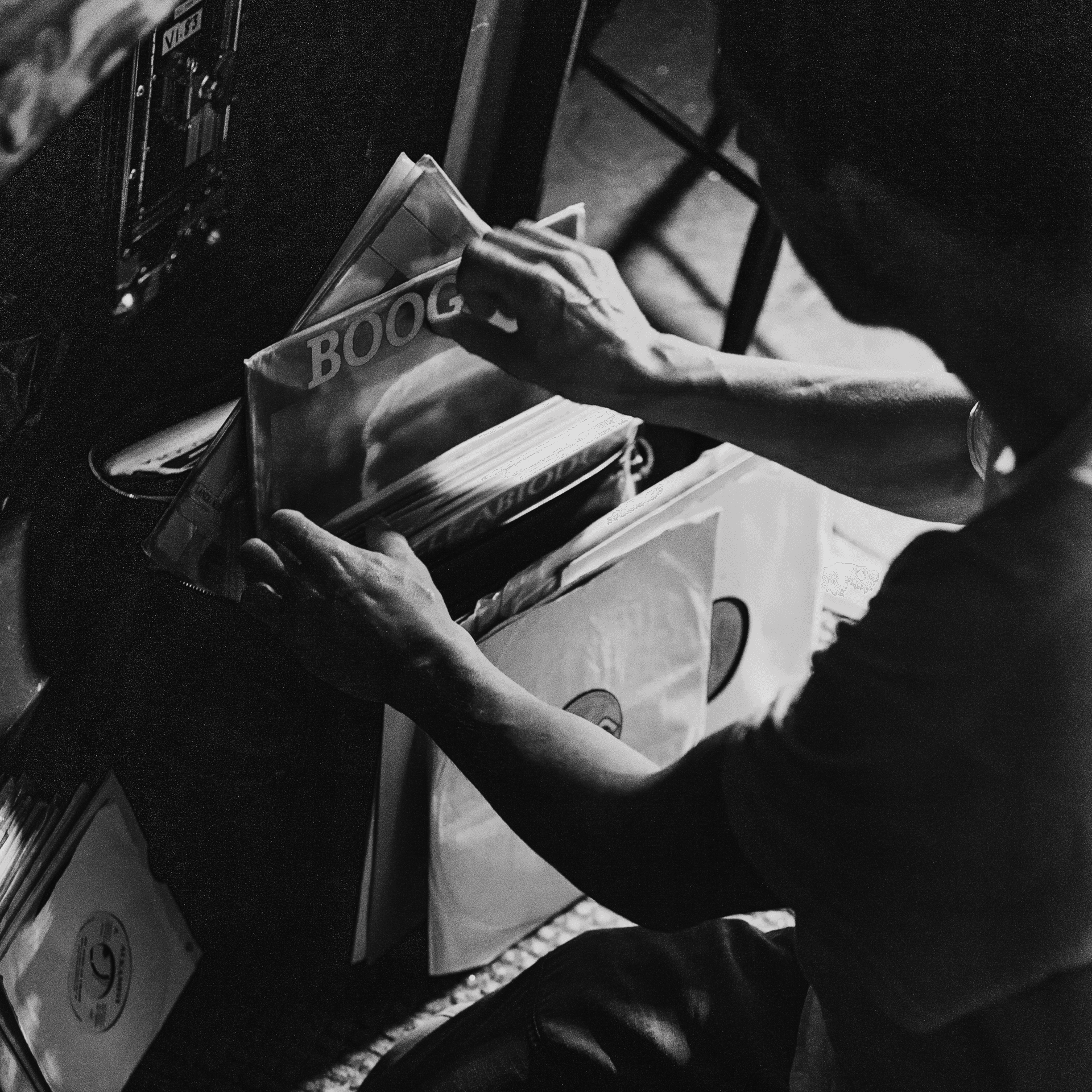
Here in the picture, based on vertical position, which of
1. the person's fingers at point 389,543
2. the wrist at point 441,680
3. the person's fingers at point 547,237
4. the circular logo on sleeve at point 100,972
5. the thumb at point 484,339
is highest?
the person's fingers at point 547,237

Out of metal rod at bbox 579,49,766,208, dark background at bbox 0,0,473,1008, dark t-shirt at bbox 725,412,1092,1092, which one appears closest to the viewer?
dark t-shirt at bbox 725,412,1092,1092

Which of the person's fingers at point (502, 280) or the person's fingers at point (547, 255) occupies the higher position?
the person's fingers at point (547, 255)

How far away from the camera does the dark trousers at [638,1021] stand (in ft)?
4.28

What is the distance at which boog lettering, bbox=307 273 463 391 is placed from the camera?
1267 mm

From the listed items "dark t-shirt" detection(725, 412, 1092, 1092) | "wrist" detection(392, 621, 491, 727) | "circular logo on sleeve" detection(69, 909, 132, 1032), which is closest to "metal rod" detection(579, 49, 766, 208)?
"wrist" detection(392, 621, 491, 727)

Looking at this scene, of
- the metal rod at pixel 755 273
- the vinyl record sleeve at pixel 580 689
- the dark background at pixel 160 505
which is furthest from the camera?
the metal rod at pixel 755 273

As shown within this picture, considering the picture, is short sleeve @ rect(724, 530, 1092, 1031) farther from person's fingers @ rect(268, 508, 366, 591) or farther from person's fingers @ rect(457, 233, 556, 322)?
person's fingers @ rect(457, 233, 556, 322)

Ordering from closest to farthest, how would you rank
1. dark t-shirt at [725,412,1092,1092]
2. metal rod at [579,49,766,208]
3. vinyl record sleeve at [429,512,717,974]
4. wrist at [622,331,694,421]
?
1. dark t-shirt at [725,412,1092,1092]
2. wrist at [622,331,694,421]
3. vinyl record sleeve at [429,512,717,974]
4. metal rod at [579,49,766,208]

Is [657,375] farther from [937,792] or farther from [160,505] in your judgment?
[937,792]

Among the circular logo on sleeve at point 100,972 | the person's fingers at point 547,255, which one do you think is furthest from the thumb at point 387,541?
the circular logo on sleeve at point 100,972

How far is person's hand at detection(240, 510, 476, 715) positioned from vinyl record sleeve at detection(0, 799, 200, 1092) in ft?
1.46

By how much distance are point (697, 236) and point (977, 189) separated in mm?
2278

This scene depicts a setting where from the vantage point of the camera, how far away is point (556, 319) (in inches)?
55.3

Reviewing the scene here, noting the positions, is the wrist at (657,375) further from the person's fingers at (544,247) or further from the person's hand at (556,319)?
the person's fingers at (544,247)
